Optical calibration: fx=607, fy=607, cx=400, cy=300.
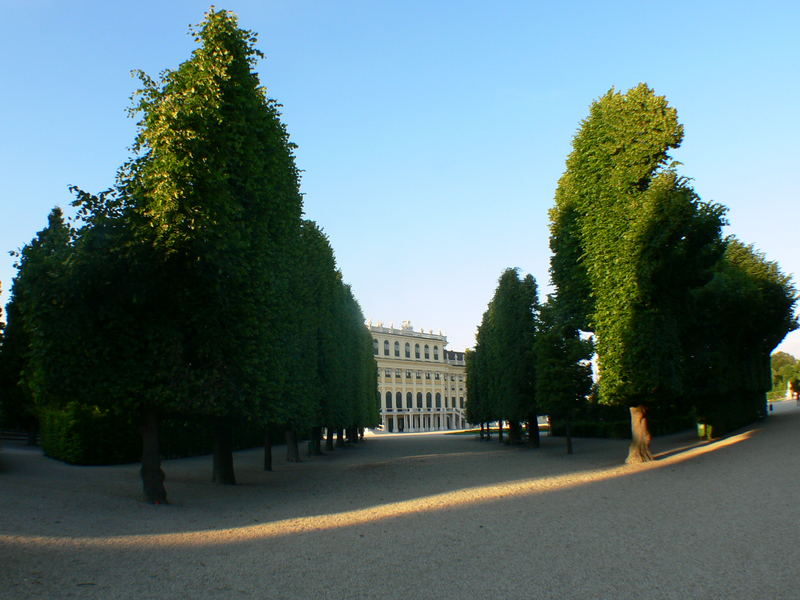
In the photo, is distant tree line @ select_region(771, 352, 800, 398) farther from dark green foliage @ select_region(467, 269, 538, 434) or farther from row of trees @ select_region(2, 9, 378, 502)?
row of trees @ select_region(2, 9, 378, 502)

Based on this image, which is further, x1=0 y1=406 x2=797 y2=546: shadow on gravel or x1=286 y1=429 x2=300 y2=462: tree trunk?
x1=286 y1=429 x2=300 y2=462: tree trunk

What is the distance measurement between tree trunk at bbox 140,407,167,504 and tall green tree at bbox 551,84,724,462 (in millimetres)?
15364

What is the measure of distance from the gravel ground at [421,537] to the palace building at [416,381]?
102 metres

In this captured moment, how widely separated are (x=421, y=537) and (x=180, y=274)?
8992 millimetres

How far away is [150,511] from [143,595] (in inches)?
281

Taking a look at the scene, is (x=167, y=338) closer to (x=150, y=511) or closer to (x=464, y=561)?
(x=150, y=511)

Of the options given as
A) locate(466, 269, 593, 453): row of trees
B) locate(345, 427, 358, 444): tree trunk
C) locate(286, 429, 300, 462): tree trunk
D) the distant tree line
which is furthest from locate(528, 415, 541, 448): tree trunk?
the distant tree line

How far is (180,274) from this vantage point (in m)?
15.5

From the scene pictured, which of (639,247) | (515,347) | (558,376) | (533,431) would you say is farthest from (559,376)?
(639,247)

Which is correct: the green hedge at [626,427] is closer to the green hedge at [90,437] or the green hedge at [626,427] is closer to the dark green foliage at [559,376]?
the dark green foliage at [559,376]

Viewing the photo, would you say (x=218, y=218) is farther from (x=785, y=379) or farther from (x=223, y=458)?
(x=785, y=379)

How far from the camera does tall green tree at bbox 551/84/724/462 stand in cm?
2109

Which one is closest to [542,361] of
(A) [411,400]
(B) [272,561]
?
(B) [272,561]

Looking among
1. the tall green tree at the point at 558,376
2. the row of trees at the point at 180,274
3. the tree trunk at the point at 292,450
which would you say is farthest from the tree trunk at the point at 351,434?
the row of trees at the point at 180,274
